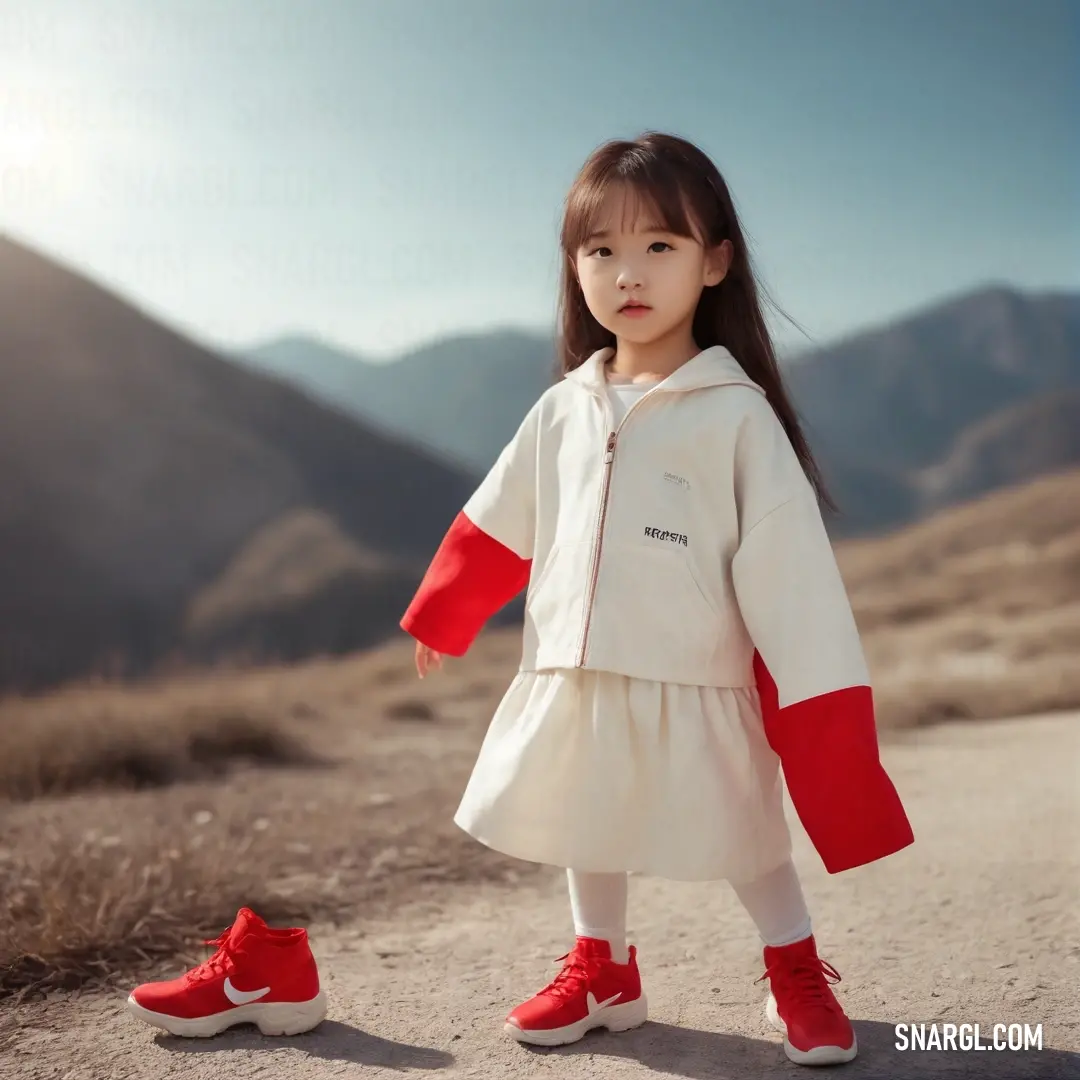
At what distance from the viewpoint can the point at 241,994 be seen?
1987 millimetres

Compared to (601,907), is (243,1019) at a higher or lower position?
lower

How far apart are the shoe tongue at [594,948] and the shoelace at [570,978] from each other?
0.04ft

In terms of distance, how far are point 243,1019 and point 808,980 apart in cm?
91

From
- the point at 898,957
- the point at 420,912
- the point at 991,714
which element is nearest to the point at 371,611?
the point at 991,714

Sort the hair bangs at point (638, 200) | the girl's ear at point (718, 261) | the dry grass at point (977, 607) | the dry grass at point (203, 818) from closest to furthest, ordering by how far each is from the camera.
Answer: the hair bangs at point (638, 200), the girl's ear at point (718, 261), the dry grass at point (203, 818), the dry grass at point (977, 607)

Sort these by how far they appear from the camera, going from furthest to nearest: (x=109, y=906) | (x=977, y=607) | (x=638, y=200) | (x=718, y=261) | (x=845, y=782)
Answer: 1. (x=977, y=607)
2. (x=109, y=906)
3. (x=718, y=261)
4. (x=638, y=200)
5. (x=845, y=782)

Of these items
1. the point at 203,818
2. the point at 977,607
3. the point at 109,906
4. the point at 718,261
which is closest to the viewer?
the point at 718,261

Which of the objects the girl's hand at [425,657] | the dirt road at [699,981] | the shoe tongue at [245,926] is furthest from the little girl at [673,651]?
the shoe tongue at [245,926]

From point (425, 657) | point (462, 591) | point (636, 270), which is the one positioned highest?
point (636, 270)

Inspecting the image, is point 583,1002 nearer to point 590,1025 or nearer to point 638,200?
point 590,1025

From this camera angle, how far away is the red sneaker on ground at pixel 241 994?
198 cm

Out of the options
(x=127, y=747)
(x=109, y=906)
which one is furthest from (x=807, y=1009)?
(x=127, y=747)

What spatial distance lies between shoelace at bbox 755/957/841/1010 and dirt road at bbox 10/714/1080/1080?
0.10 m

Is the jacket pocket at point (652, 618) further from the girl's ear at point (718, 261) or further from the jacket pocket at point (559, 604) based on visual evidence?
the girl's ear at point (718, 261)
